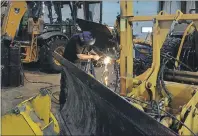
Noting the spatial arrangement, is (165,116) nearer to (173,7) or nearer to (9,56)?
(9,56)

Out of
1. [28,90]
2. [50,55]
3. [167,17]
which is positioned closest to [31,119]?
[167,17]

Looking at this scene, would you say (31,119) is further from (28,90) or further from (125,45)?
(28,90)

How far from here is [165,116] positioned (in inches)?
123

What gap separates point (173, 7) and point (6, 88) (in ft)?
37.0

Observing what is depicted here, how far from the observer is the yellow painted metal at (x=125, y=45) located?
3988 millimetres

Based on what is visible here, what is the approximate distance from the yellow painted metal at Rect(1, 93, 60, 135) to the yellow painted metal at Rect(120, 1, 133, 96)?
4.25 ft

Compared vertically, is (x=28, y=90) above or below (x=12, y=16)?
below

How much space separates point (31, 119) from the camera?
105 inches

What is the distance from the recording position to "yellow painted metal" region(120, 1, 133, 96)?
399cm

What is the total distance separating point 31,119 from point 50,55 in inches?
243

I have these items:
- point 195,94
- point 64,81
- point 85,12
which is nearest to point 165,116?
point 195,94

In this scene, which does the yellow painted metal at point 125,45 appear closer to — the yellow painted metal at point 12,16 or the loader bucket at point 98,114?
the loader bucket at point 98,114

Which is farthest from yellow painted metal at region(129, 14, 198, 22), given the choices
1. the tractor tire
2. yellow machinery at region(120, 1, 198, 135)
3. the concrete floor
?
the tractor tire

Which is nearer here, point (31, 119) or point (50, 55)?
point (31, 119)
